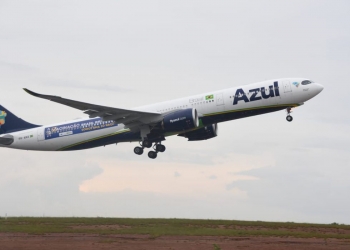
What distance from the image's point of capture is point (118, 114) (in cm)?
4941

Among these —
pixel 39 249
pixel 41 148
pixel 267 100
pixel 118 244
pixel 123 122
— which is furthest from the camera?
pixel 41 148

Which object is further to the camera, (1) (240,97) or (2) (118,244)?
(1) (240,97)

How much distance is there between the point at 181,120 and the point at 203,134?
761cm

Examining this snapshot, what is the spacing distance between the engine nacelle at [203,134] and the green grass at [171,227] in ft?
34.3

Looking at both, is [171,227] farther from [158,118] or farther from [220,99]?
[220,99]

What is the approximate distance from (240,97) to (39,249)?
73.5ft

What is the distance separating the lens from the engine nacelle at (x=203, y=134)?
181ft

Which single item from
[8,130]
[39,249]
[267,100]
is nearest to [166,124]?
[267,100]

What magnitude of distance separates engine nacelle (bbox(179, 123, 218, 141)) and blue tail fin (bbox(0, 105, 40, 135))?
46.8 ft

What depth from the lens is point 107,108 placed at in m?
48.0

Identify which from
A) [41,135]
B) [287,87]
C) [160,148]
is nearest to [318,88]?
[287,87]

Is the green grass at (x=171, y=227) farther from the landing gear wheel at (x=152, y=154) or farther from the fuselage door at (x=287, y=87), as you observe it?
the fuselage door at (x=287, y=87)

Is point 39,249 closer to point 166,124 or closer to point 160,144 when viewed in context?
point 166,124

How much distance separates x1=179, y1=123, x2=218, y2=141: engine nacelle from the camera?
181ft
